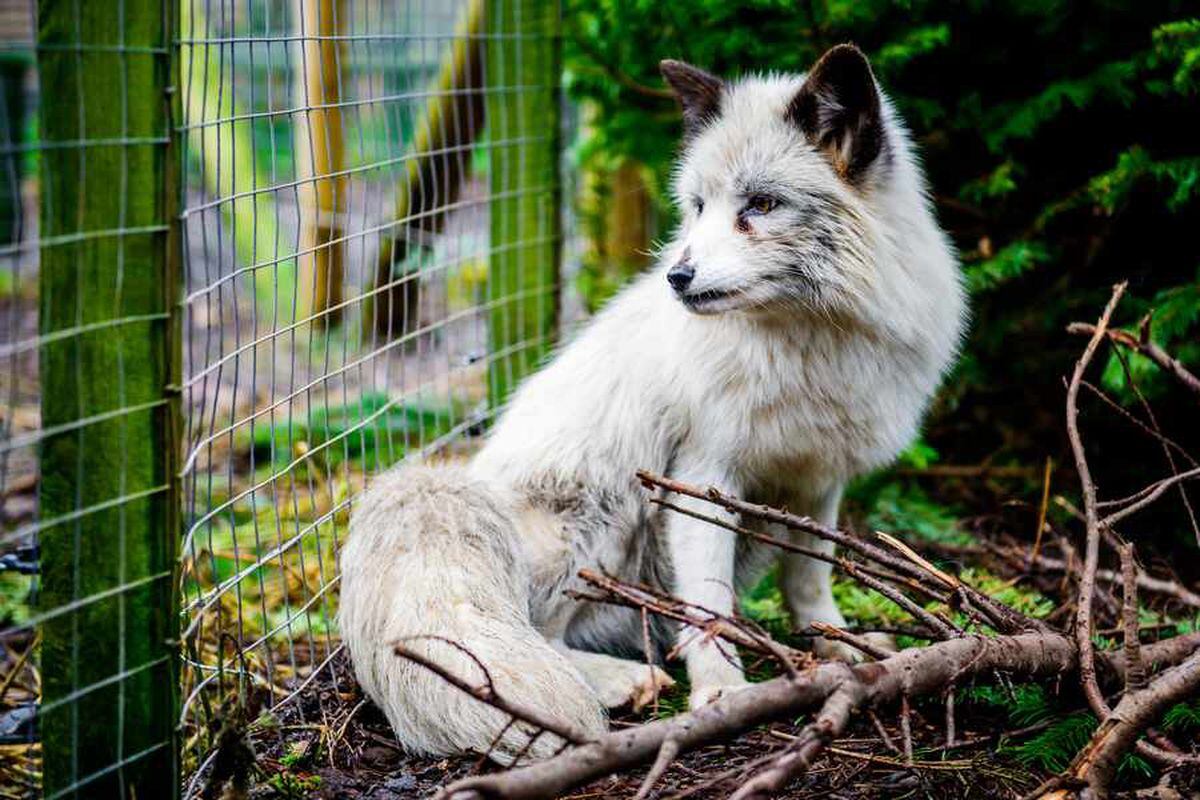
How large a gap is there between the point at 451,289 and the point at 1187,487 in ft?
16.9

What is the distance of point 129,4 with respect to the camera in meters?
2.19

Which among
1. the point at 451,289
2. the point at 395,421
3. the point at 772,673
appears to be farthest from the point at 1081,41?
the point at 451,289

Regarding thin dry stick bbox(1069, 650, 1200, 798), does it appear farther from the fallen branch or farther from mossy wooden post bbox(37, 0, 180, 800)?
mossy wooden post bbox(37, 0, 180, 800)

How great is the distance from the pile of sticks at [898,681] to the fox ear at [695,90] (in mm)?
1306

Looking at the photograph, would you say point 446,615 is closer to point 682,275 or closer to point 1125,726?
point 682,275

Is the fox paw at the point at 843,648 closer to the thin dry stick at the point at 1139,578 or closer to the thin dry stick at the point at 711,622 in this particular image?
the thin dry stick at the point at 1139,578

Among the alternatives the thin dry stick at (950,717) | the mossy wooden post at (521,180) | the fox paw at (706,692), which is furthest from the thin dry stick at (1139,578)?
the mossy wooden post at (521,180)

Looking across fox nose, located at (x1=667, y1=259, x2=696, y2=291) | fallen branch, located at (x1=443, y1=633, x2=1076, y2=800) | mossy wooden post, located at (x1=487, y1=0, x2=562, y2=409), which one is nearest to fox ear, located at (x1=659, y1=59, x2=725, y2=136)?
fox nose, located at (x1=667, y1=259, x2=696, y2=291)

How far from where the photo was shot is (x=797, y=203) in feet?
10.5

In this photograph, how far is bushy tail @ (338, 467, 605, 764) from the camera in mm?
2789

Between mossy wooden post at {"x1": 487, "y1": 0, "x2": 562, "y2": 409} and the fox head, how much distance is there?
1824 mm

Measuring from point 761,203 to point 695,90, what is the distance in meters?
0.50

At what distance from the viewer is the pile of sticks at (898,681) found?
2.08 meters

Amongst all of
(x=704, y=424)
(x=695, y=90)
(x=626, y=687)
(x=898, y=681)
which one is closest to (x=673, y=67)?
(x=695, y=90)
